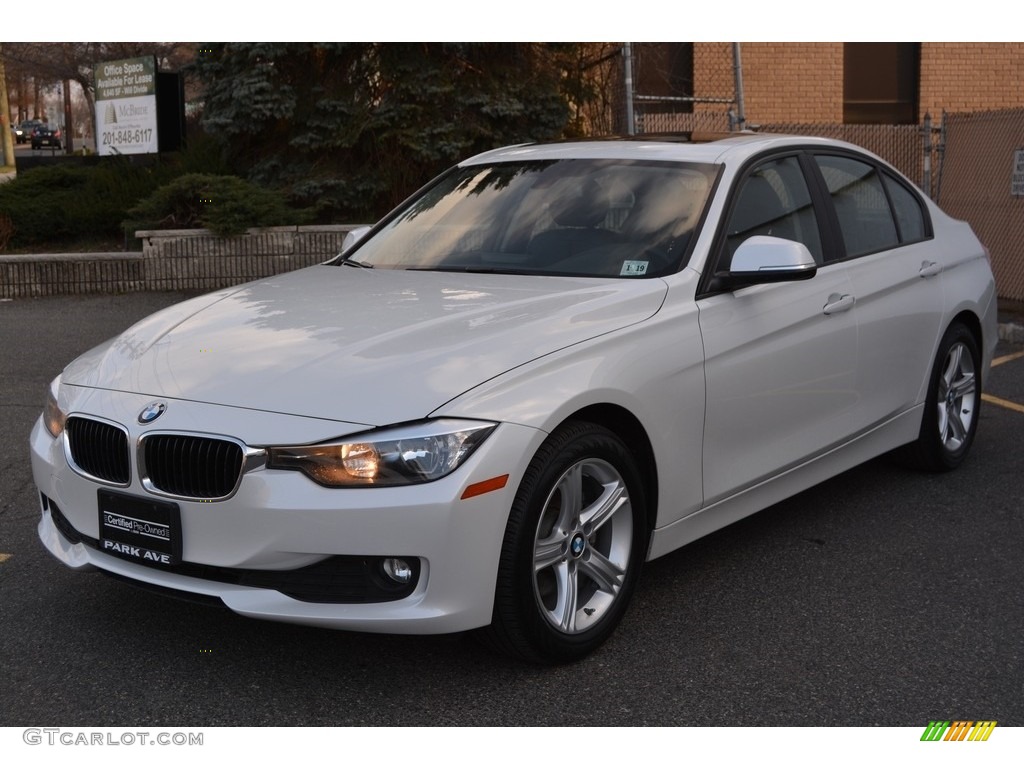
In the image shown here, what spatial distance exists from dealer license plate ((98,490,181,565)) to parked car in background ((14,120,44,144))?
6884 cm

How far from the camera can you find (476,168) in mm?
5680

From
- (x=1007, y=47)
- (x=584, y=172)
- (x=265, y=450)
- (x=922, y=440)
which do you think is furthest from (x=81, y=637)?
(x=1007, y=47)

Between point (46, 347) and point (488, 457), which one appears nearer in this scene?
point (488, 457)

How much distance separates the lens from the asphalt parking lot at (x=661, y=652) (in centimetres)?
358

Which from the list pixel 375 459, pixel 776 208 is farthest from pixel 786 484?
pixel 375 459

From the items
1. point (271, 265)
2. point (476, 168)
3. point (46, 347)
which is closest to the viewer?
point (476, 168)

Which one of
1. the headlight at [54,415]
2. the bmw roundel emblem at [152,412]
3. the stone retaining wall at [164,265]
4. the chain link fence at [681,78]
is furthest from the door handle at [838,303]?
the chain link fence at [681,78]

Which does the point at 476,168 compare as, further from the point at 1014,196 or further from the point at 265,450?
the point at 1014,196

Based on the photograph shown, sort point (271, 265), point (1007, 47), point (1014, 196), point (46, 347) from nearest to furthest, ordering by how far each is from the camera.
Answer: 1. point (46, 347)
2. point (1014, 196)
3. point (271, 265)
4. point (1007, 47)

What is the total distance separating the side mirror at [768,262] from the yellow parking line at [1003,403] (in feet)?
12.7

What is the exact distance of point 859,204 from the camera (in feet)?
18.6

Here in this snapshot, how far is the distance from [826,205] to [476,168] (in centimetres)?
158

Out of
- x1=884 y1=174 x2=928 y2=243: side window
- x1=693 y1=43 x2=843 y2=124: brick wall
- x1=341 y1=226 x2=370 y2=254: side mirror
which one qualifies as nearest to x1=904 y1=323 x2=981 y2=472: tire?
x1=884 y1=174 x2=928 y2=243: side window
